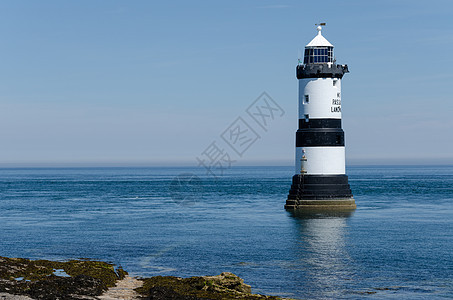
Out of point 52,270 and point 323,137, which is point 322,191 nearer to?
point 323,137

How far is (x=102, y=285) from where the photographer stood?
24484 mm

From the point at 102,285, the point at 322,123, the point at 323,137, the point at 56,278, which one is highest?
the point at 322,123

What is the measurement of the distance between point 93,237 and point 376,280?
69.7 feet

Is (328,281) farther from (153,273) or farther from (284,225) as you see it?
(284,225)

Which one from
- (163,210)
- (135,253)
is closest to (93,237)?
(135,253)

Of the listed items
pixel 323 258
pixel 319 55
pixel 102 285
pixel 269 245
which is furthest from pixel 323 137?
pixel 102 285

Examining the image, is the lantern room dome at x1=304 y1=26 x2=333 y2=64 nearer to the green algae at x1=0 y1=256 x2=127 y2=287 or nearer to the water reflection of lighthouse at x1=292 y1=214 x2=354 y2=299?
the water reflection of lighthouse at x1=292 y1=214 x2=354 y2=299

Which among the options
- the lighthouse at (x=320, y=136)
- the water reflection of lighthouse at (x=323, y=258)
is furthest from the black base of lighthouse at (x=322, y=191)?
the water reflection of lighthouse at (x=323, y=258)

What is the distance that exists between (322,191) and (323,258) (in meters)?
20.1

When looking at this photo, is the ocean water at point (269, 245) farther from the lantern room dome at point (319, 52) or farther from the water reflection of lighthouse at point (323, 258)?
the lantern room dome at point (319, 52)

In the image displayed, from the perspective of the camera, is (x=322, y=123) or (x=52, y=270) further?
(x=322, y=123)

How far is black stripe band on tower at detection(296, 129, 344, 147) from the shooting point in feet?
173

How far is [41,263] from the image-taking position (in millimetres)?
29438

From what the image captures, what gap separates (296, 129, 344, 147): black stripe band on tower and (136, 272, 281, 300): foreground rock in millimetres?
29115
